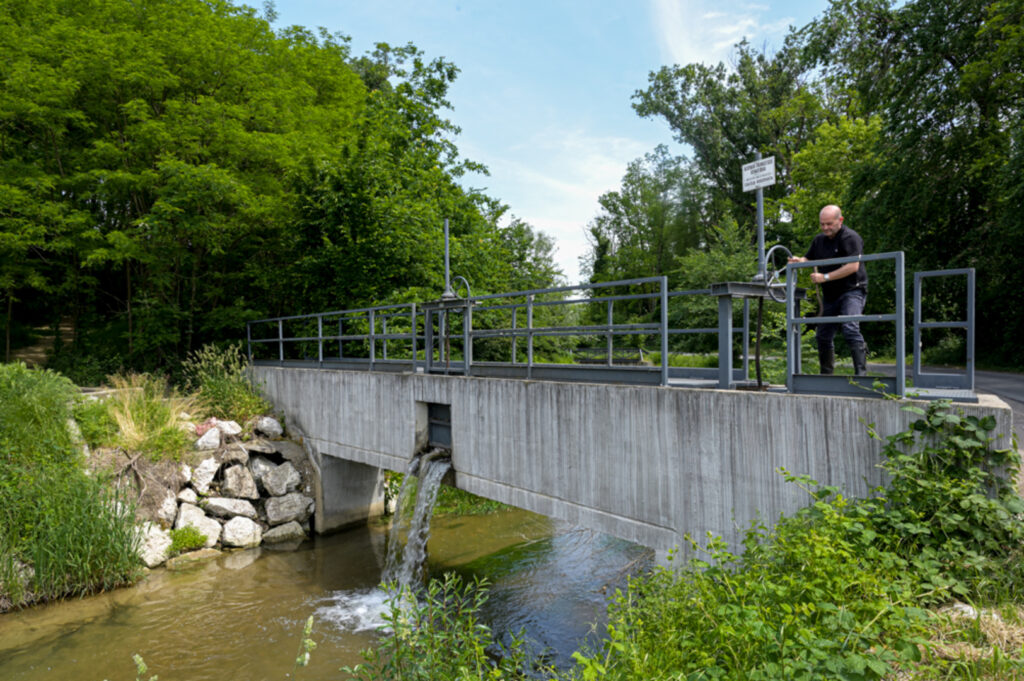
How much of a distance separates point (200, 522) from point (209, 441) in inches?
65.1

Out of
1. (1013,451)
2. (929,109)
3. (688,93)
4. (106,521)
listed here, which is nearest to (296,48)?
(106,521)

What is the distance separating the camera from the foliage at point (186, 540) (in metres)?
10.7

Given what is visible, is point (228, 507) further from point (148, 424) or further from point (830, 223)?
point (830, 223)

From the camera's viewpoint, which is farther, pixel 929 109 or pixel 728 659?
pixel 929 109

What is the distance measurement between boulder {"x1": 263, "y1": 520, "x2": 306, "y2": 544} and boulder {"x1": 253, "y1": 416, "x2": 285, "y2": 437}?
78.0 inches

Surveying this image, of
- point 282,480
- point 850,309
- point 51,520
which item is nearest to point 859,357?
point 850,309

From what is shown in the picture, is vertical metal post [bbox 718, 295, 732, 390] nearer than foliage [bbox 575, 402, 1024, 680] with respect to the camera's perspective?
No

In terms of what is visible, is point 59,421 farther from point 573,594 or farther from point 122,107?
point 573,594

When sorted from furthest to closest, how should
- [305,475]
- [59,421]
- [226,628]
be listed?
[305,475] < [59,421] < [226,628]

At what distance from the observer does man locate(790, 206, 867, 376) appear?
548 centimetres

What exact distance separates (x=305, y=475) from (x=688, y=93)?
114 ft

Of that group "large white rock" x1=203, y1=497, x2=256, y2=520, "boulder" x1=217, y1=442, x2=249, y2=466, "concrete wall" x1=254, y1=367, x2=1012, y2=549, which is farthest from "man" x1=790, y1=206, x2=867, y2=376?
"boulder" x1=217, y1=442, x2=249, y2=466

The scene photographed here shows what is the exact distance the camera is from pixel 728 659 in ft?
11.7

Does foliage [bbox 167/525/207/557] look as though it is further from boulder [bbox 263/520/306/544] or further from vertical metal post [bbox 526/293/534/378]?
vertical metal post [bbox 526/293/534/378]
